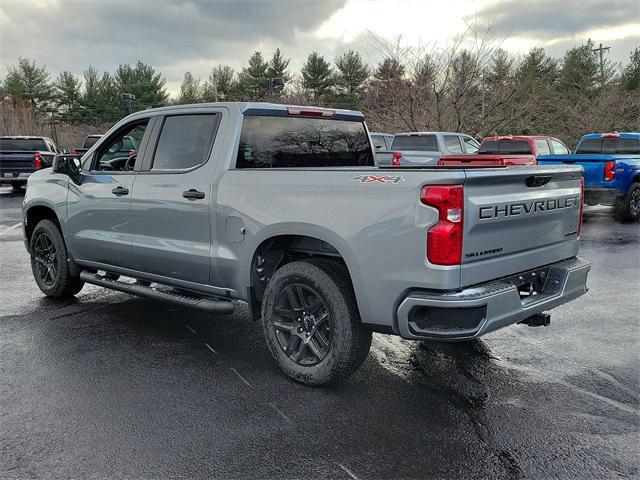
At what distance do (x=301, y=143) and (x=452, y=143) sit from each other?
12.7 m

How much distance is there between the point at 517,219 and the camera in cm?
373

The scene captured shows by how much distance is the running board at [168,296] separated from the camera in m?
4.57

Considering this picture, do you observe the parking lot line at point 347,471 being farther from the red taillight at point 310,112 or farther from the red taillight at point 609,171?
the red taillight at point 609,171

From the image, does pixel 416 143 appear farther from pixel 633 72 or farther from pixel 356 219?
pixel 633 72

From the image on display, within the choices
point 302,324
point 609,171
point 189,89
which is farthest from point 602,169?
point 189,89

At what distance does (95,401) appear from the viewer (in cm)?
384

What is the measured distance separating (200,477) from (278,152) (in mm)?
2714

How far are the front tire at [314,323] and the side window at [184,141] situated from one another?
1290mm

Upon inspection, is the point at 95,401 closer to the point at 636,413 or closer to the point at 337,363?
the point at 337,363

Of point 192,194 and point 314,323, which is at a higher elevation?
point 192,194

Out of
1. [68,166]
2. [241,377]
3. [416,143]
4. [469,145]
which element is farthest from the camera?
[469,145]

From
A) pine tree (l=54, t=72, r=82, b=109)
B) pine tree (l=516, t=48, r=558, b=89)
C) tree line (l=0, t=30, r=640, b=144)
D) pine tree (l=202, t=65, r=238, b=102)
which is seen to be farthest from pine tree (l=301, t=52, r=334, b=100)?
pine tree (l=54, t=72, r=82, b=109)

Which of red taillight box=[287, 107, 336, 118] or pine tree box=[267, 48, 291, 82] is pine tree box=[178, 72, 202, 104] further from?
red taillight box=[287, 107, 336, 118]

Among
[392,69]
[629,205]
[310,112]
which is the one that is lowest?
[629,205]
